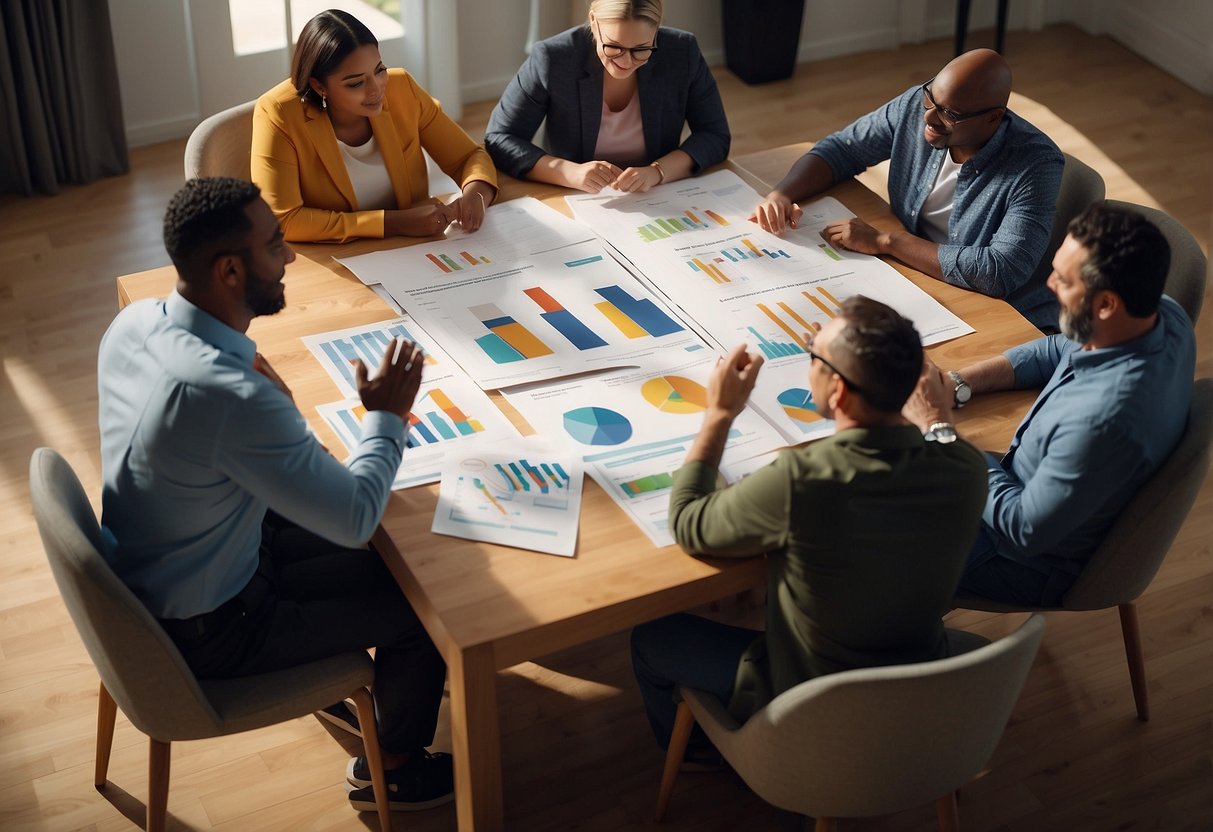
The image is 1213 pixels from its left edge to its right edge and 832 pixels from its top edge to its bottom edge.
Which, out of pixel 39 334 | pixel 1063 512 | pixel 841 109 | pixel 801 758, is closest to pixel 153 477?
pixel 801 758

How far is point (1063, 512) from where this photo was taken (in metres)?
2.17

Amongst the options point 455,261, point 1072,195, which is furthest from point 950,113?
point 455,261

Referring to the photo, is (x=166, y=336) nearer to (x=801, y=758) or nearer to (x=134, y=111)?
(x=801, y=758)

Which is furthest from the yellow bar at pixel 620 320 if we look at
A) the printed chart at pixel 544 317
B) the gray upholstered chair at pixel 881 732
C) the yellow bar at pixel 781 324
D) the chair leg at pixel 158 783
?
the chair leg at pixel 158 783

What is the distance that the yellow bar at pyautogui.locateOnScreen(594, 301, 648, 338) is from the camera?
2547 mm

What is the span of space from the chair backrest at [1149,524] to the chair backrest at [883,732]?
0.46 metres

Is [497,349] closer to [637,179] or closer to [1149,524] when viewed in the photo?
[637,179]

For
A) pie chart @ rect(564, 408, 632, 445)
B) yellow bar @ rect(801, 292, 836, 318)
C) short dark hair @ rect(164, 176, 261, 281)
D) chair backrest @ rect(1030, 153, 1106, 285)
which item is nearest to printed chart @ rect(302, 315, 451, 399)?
pie chart @ rect(564, 408, 632, 445)

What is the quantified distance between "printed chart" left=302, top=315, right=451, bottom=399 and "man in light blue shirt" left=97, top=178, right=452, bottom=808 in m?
0.17

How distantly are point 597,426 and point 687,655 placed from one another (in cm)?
42

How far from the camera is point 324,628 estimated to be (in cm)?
227

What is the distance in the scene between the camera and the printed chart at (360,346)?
2.43 m

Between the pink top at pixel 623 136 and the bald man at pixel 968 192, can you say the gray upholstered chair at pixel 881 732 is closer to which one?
the bald man at pixel 968 192

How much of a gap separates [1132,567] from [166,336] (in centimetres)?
168
